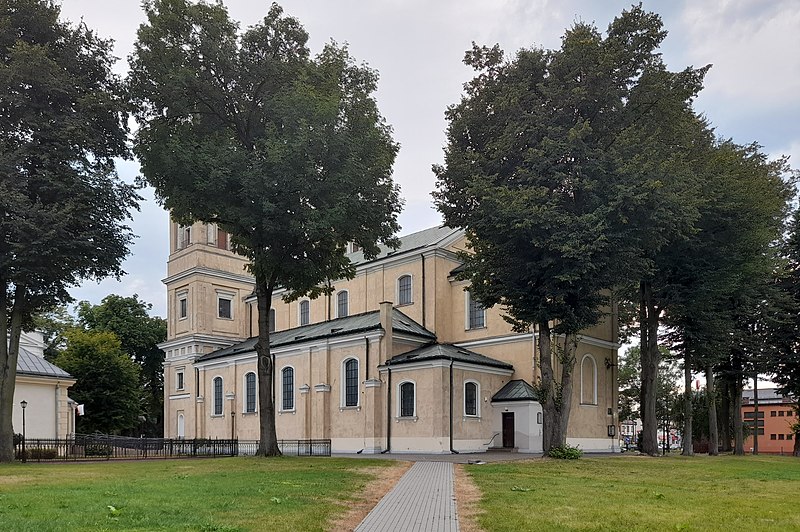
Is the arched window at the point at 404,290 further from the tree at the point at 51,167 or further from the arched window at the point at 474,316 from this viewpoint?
the tree at the point at 51,167

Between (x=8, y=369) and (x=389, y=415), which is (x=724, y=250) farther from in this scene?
(x=8, y=369)

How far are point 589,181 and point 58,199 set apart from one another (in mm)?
18108

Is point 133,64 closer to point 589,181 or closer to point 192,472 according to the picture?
point 192,472

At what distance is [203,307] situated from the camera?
49562mm

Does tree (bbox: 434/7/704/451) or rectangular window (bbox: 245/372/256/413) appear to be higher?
tree (bbox: 434/7/704/451)

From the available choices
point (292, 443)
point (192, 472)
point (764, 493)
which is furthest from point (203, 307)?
point (764, 493)

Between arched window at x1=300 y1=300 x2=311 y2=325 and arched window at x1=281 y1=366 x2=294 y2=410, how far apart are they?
21.2 feet

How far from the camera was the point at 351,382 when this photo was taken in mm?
36906

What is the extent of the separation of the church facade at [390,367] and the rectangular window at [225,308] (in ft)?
0.83

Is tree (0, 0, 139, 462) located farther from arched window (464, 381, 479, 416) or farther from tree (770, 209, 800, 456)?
tree (770, 209, 800, 456)

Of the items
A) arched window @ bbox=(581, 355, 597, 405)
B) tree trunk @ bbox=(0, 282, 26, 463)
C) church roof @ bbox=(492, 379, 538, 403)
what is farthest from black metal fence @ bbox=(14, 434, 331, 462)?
arched window @ bbox=(581, 355, 597, 405)

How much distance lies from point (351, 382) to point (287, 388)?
18.3ft

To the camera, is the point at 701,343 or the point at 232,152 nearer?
the point at 232,152

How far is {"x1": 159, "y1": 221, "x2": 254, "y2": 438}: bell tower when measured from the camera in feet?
161
